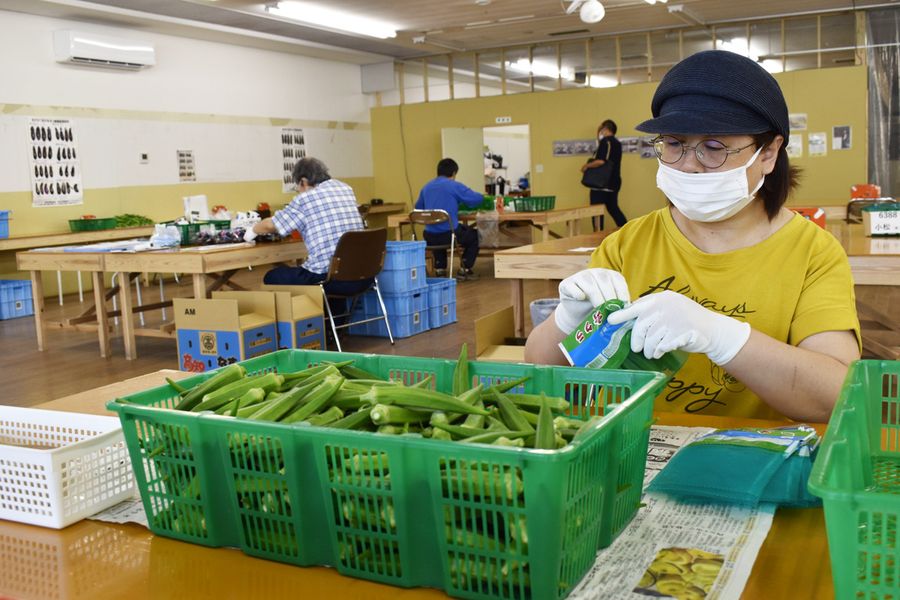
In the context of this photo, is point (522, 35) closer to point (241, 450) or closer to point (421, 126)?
point (421, 126)

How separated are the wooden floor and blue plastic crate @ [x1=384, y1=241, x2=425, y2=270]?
0.55m

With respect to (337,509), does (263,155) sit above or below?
above

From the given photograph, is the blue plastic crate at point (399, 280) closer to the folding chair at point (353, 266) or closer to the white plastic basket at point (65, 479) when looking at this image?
the folding chair at point (353, 266)

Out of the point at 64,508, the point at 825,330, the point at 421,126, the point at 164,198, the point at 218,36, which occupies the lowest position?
the point at 64,508

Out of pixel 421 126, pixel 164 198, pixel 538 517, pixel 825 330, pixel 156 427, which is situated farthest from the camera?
pixel 421 126

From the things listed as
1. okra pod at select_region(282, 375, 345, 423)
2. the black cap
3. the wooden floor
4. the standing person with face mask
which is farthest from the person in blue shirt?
okra pod at select_region(282, 375, 345, 423)

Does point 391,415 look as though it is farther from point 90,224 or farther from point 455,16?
point 455,16

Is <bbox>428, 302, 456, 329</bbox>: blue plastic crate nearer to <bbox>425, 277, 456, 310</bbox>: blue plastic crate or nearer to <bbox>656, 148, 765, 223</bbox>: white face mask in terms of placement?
<bbox>425, 277, 456, 310</bbox>: blue plastic crate

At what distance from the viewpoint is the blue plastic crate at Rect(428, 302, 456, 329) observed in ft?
22.6

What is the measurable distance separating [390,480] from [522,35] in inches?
491

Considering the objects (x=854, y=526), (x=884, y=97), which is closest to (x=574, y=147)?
(x=884, y=97)

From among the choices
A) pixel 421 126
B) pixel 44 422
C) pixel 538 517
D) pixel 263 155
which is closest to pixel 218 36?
pixel 263 155

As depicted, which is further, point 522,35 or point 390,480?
point 522,35

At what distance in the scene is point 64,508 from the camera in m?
1.19
